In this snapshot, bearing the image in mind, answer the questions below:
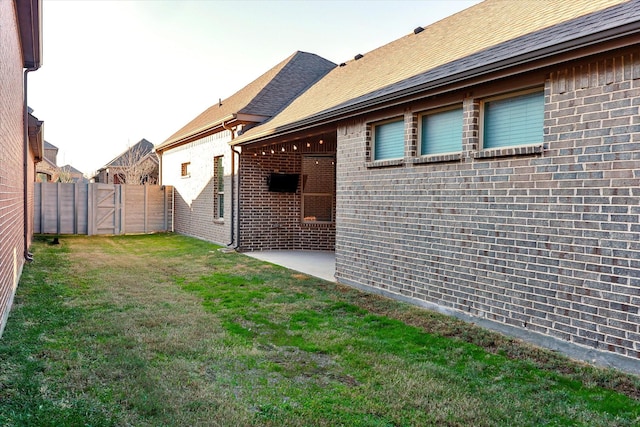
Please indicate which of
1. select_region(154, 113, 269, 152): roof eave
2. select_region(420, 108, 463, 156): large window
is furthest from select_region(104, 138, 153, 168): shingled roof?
select_region(420, 108, 463, 156): large window

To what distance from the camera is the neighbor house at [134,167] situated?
35.2m

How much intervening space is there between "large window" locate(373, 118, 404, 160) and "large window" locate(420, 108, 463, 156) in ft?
1.48

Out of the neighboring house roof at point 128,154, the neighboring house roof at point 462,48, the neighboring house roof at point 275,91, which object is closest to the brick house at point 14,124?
the neighboring house roof at point 462,48

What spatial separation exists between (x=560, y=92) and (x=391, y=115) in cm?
271

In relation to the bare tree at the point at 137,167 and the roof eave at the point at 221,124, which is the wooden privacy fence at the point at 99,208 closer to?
the roof eave at the point at 221,124

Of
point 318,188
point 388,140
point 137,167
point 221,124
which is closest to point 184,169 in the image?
point 221,124

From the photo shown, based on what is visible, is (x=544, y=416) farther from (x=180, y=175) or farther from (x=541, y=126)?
(x=180, y=175)

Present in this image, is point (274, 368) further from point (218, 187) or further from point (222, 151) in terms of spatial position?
Answer: point (218, 187)

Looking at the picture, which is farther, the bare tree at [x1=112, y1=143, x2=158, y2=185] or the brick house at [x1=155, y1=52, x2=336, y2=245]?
the bare tree at [x1=112, y1=143, x2=158, y2=185]

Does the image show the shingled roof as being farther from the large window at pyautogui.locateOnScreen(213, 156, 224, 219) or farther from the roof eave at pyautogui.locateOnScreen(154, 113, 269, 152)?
the large window at pyautogui.locateOnScreen(213, 156, 224, 219)

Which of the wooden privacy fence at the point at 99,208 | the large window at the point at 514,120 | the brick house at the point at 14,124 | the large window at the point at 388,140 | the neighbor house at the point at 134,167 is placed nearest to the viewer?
the large window at the point at 514,120

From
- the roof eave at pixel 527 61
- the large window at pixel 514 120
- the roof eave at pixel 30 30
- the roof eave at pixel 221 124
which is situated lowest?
the large window at pixel 514 120

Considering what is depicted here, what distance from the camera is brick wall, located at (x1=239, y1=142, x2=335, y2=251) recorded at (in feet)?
41.2

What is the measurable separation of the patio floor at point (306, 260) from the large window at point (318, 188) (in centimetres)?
115
